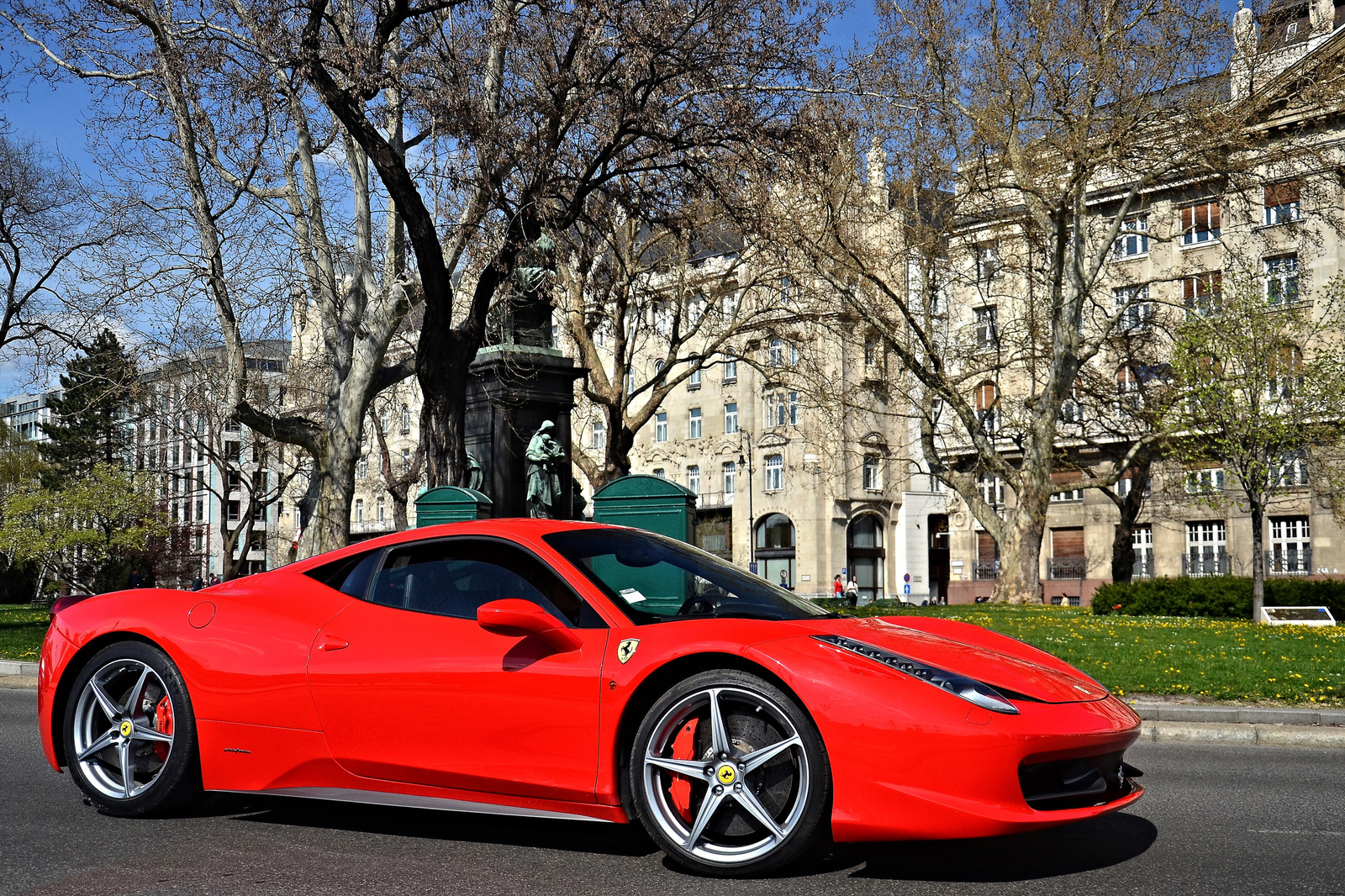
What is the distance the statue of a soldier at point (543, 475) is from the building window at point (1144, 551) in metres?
39.8

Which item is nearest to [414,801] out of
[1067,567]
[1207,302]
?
[1207,302]

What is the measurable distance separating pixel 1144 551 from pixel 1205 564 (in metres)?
2.81

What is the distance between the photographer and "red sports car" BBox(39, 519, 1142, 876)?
12.6 ft

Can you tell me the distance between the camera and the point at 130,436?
209 ft

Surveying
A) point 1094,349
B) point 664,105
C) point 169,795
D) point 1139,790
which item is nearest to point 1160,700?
point 1139,790

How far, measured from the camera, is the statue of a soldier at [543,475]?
15.8 meters

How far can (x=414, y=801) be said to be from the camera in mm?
4523

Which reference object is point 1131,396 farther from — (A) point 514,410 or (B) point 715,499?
(B) point 715,499

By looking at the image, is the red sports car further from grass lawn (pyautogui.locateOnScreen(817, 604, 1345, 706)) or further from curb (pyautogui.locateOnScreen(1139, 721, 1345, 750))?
grass lawn (pyautogui.locateOnScreen(817, 604, 1345, 706))

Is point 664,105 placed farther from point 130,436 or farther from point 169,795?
point 130,436

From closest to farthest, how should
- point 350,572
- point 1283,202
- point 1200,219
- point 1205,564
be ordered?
1. point 350,572
2. point 1283,202
3. point 1200,219
4. point 1205,564

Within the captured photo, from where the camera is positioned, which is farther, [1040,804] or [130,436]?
[130,436]

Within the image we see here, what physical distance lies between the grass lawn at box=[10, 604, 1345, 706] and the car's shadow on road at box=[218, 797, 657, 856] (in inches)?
178

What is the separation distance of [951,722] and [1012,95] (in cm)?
2452
